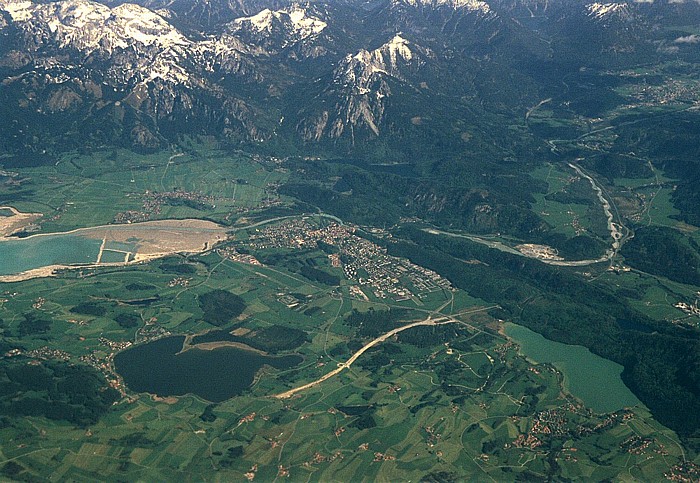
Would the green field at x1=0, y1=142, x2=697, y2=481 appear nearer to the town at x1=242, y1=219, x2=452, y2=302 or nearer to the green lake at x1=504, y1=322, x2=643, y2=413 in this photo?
the town at x1=242, y1=219, x2=452, y2=302

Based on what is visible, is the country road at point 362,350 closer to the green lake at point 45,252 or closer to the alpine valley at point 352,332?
the alpine valley at point 352,332

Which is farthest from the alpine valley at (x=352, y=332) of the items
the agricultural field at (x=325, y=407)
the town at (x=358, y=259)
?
the town at (x=358, y=259)

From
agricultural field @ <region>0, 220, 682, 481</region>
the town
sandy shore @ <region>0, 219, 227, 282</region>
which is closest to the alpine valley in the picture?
agricultural field @ <region>0, 220, 682, 481</region>

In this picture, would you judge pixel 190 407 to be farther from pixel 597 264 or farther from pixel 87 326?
pixel 597 264

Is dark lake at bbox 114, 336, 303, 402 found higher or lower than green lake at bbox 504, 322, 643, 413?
lower

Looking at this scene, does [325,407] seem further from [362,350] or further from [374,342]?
[374,342]

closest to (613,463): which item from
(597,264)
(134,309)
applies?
(597,264)
